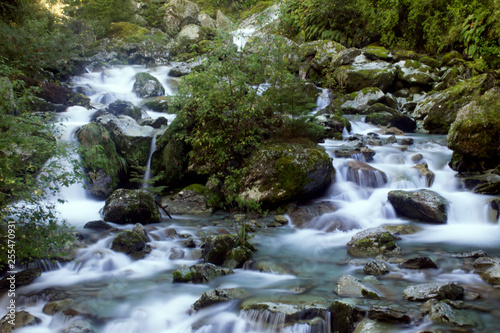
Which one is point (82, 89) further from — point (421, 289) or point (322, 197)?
point (421, 289)

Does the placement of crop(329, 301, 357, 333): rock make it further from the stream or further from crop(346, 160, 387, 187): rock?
crop(346, 160, 387, 187): rock

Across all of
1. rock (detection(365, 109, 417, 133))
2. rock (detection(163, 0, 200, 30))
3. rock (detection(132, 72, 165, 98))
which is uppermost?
rock (detection(163, 0, 200, 30))

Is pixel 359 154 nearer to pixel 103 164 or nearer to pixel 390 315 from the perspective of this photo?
pixel 390 315

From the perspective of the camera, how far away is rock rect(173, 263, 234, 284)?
5.37 meters

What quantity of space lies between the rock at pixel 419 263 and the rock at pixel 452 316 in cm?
152

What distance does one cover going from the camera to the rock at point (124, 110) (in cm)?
1407

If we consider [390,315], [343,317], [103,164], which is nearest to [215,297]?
[343,317]

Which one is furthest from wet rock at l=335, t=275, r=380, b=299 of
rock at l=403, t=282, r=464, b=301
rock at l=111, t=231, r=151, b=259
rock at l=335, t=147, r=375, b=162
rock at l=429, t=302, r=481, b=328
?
rock at l=335, t=147, r=375, b=162

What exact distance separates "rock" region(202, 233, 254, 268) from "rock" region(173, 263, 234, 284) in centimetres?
32

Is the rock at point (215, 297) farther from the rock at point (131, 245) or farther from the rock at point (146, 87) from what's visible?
the rock at point (146, 87)

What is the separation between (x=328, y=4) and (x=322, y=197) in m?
18.8

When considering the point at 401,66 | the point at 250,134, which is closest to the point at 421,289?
the point at 250,134

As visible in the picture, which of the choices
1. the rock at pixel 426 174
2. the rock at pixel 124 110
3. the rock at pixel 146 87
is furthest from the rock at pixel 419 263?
the rock at pixel 146 87

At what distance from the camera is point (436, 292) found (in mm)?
4371
